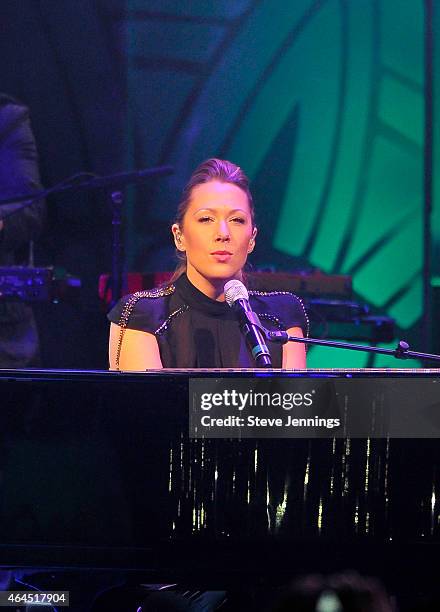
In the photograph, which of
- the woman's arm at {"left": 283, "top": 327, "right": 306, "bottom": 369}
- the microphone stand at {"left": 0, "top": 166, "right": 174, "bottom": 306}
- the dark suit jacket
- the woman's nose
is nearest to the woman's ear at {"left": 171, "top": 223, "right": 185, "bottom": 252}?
the woman's nose

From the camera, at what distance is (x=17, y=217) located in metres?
5.03

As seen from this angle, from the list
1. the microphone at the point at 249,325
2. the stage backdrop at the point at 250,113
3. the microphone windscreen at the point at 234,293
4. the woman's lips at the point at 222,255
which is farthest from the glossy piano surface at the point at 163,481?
the stage backdrop at the point at 250,113

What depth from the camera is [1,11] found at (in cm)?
560

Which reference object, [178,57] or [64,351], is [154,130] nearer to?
[178,57]

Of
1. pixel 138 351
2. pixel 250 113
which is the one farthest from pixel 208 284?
pixel 250 113

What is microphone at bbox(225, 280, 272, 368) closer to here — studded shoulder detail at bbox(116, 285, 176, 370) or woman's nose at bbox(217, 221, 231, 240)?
studded shoulder detail at bbox(116, 285, 176, 370)

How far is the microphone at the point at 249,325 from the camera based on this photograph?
2143 millimetres

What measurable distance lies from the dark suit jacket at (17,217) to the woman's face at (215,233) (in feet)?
5.32

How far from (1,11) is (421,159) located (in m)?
2.62

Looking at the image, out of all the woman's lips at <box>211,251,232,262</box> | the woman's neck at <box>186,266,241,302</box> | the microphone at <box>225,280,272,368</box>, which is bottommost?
the microphone at <box>225,280,272,368</box>

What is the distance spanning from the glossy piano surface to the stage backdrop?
140 inches

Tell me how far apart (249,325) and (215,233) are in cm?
139

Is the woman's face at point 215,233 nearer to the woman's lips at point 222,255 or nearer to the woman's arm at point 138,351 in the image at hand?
the woman's lips at point 222,255

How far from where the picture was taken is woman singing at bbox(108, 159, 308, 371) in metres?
3.36
